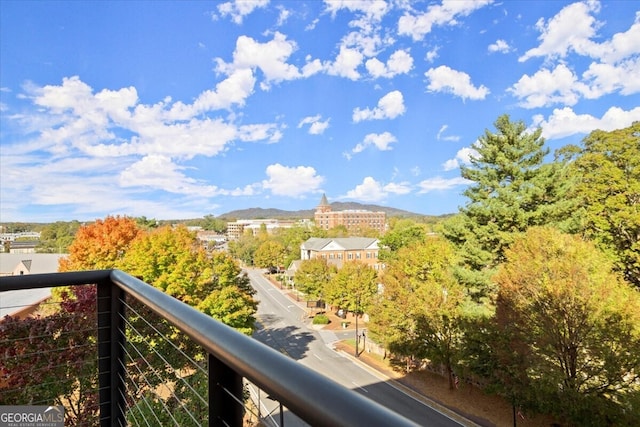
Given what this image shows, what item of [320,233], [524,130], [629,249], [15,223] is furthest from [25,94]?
[320,233]

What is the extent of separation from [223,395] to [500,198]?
15.8 metres

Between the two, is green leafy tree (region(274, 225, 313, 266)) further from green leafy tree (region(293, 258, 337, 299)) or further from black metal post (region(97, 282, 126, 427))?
black metal post (region(97, 282, 126, 427))

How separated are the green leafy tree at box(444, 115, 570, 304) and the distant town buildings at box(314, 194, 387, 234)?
6235cm

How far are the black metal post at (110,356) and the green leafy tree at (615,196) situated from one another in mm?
16334

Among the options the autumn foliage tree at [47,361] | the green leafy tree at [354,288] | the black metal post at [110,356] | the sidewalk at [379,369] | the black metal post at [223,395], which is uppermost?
the black metal post at [223,395]

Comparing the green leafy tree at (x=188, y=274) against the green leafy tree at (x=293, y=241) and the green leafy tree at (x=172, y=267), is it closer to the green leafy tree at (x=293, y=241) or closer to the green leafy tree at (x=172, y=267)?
the green leafy tree at (x=172, y=267)

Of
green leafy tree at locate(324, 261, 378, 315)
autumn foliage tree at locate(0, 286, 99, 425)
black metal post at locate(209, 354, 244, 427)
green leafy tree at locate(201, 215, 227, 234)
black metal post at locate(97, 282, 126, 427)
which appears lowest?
green leafy tree at locate(324, 261, 378, 315)

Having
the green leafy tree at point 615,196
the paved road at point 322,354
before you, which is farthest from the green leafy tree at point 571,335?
the green leafy tree at point 615,196

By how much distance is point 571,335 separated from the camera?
797cm

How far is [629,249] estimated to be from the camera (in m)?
13.4

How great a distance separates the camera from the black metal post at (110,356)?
1.69 meters

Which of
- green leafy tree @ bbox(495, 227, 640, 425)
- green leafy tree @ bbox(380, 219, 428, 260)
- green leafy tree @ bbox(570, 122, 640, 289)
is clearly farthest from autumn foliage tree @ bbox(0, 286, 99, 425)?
green leafy tree @ bbox(380, 219, 428, 260)

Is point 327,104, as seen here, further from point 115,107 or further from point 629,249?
point 629,249

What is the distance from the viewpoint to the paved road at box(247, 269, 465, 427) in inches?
430
